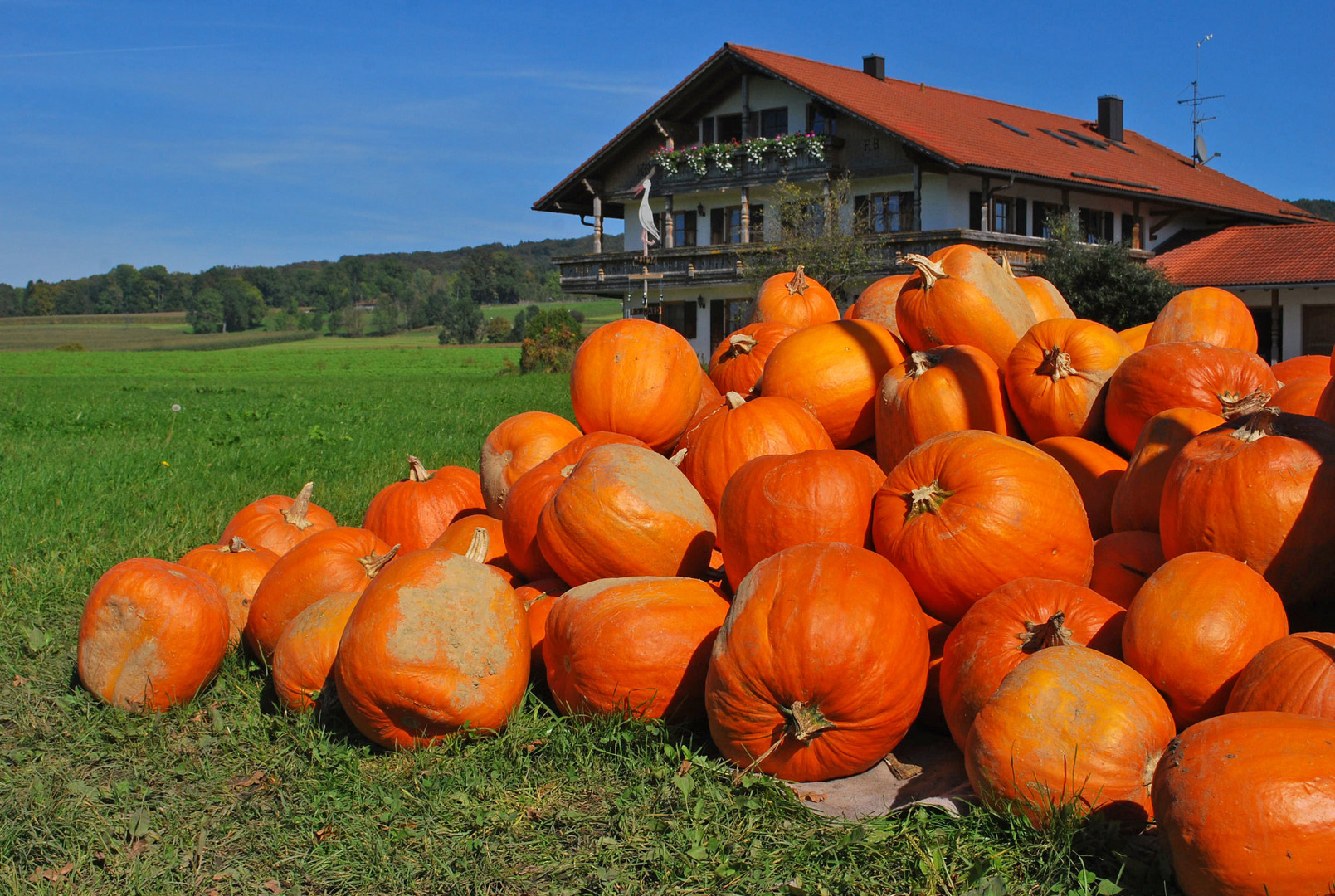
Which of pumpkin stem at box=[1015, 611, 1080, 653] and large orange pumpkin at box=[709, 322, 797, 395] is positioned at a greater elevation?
large orange pumpkin at box=[709, 322, 797, 395]

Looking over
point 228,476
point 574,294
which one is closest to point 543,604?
point 228,476

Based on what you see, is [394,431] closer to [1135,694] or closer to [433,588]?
[433,588]

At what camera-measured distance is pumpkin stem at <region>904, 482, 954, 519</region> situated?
3.40 m

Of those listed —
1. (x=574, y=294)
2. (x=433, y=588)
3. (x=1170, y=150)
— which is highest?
(x=1170, y=150)

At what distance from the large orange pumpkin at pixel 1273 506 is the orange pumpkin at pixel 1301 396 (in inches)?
29.2

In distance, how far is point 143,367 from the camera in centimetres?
4841

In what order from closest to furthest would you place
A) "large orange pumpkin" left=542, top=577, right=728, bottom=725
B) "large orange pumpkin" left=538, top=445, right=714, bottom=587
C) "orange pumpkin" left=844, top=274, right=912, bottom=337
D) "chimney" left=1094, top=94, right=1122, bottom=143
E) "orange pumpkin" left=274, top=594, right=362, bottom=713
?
"large orange pumpkin" left=542, top=577, right=728, bottom=725
"orange pumpkin" left=274, top=594, right=362, bottom=713
"large orange pumpkin" left=538, top=445, right=714, bottom=587
"orange pumpkin" left=844, top=274, right=912, bottom=337
"chimney" left=1094, top=94, right=1122, bottom=143

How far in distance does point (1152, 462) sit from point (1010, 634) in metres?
1.21

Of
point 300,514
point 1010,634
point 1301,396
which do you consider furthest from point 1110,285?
point 1010,634

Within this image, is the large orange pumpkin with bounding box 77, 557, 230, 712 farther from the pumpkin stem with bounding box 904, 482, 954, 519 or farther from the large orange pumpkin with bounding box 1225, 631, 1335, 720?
the large orange pumpkin with bounding box 1225, 631, 1335, 720

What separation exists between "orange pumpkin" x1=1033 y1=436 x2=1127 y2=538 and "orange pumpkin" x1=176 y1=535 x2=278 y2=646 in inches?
137

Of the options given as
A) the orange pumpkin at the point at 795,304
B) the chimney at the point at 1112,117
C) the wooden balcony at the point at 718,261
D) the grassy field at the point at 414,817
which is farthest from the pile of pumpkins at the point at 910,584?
the chimney at the point at 1112,117

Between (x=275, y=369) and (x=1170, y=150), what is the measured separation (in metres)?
42.3

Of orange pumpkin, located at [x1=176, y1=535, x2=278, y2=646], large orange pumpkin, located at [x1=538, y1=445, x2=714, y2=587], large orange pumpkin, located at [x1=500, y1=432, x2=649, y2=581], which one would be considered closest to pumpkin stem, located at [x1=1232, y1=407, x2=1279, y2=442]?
large orange pumpkin, located at [x1=538, y1=445, x2=714, y2=587]
